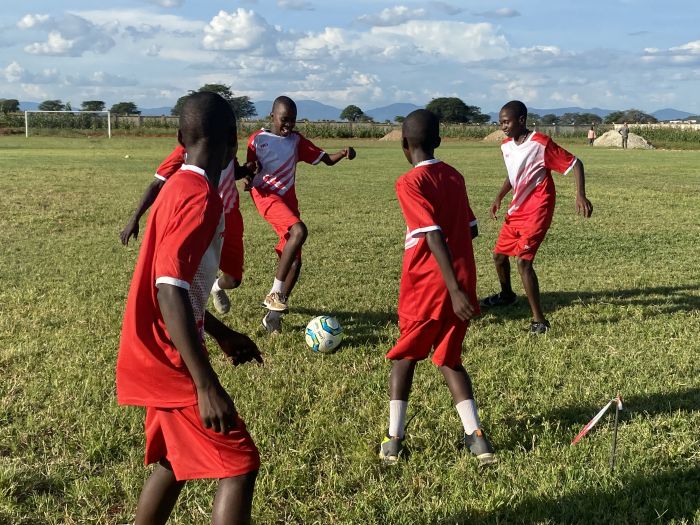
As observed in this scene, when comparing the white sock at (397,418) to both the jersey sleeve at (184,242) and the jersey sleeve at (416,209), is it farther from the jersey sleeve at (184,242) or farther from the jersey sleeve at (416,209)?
the jersey sleeve at (184,242)

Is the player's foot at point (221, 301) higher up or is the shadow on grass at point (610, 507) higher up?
the player's foot at point (221, 301)

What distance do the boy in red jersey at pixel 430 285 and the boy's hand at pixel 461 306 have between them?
0.15 m

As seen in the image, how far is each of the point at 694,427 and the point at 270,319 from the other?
327cm

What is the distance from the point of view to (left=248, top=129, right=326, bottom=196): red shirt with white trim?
6.07 metres

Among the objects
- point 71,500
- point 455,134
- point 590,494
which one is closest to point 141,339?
point 71,500

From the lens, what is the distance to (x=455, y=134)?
6222 cm

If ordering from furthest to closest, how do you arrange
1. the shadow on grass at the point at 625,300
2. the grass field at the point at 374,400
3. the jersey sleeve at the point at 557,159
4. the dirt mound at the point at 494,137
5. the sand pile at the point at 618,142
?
the dirt mound at the point at 494,137, the sand pile at the point at 618,142, the shadow on grass at the point at 625,300, the jersey sleeve at the point at 557,159, the grass field at the point at 374,400

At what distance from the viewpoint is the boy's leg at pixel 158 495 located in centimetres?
245

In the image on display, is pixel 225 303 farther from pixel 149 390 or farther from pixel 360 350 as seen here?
pixel 149 390

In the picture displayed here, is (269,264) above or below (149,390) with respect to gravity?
below

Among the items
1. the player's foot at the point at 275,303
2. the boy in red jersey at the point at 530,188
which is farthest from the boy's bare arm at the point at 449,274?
the boy in red jersey at the point at 530,188

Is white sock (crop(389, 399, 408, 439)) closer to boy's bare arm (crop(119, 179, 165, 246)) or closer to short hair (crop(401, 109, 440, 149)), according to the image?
short hair (crop(401, 109, 440, 149))

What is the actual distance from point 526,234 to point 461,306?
122 inches

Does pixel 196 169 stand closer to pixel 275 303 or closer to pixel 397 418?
pixel 397 418
